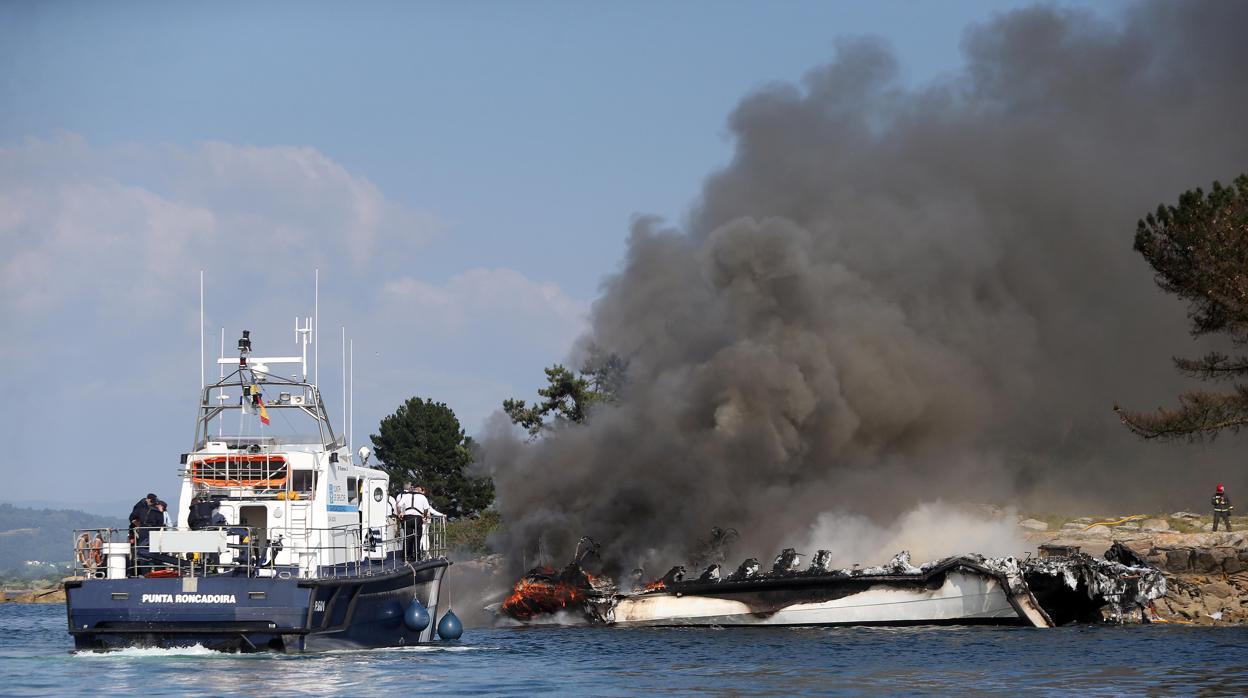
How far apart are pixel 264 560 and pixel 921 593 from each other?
55.6 feet

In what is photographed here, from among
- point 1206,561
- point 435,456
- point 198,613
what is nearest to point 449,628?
point 198,613

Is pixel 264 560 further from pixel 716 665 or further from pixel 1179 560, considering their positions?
pixel 1179 560

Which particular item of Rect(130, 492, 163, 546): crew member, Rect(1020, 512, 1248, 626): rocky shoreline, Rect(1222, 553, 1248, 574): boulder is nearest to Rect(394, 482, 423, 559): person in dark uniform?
Rect(130, 492, 163, 546): crew member

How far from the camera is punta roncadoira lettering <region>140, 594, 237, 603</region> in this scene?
25.4 metres

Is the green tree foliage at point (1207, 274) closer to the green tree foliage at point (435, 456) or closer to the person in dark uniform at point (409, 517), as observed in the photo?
the person in dark uniform at point (409, 517)

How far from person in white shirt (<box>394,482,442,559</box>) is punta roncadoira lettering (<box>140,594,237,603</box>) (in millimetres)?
7829

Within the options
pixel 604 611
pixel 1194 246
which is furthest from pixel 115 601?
pixel 1194 246

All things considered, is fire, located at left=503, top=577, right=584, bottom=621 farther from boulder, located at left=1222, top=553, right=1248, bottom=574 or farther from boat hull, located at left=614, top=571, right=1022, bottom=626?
boulder, located at left=1222, top=553, right=1248, bottom=574

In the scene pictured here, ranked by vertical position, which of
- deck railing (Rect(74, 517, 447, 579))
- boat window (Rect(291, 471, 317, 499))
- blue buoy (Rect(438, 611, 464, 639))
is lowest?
blue buoy (Rect(438, 611, 464, 639))

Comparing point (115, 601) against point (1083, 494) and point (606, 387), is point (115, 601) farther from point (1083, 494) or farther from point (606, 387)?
point (1083, 494)

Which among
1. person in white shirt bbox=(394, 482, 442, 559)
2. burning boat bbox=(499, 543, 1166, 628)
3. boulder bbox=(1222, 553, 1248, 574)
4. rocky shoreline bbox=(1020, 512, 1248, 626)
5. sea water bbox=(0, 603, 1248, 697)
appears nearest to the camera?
sea water bbox=(0, 603, 1248, 697)

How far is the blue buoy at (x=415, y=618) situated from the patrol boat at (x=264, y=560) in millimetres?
30

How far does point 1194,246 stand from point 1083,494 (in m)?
42.1

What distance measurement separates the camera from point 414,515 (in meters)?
33.7
